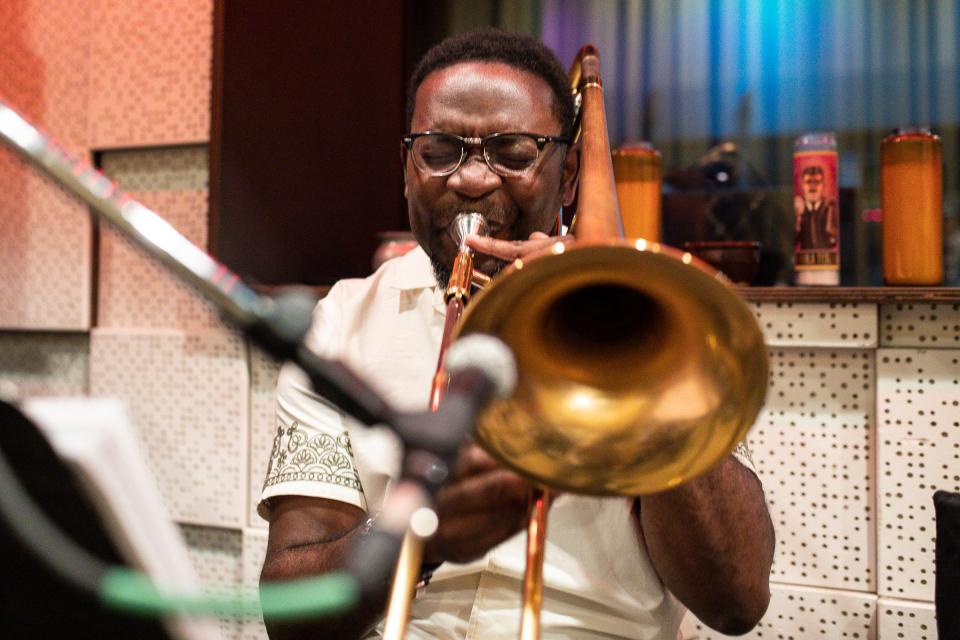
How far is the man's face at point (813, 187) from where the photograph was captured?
6.26 feet

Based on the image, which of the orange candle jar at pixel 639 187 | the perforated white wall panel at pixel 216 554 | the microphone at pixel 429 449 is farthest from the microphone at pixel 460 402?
the perforated white wall panel at pixel 216 554

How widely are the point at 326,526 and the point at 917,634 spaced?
4.37ft

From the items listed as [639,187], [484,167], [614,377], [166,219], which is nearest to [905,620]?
[639,187]

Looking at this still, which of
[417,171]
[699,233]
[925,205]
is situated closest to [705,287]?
[417,171]

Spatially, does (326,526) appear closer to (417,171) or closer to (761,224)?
(417,171)

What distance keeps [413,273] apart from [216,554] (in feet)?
4.32

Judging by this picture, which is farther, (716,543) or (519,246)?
(716,543)

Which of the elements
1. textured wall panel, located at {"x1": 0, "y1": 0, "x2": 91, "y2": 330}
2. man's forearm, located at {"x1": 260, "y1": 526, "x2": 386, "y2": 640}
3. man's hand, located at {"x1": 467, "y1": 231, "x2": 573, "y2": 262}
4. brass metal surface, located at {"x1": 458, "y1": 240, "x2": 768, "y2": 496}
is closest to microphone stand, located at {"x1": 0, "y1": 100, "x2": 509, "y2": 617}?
brass metal surface, located at {"x1": 458, "y1": 240, "x2": 768, "y2": 496}

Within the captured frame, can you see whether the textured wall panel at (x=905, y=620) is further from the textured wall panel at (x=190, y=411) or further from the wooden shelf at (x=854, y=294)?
the textured wall panel at (x=190, y=411)

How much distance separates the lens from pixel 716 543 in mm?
1283

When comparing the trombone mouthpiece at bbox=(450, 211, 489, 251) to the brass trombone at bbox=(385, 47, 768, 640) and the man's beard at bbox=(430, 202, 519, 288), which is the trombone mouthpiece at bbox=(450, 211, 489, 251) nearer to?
the man's beard at bbox=(430, 202, 519, 288)

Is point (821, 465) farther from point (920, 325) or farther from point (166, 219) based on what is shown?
point (166, 219)

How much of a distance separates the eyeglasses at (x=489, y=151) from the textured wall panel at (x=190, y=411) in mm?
1146

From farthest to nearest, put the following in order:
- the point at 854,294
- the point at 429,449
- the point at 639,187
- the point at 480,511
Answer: the point at 639,187, the point at 854,294, the point at 480,511, the point at 429,449
